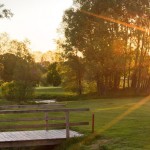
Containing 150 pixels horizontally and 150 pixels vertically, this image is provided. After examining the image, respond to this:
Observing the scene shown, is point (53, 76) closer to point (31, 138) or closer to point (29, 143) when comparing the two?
point (31, 138)

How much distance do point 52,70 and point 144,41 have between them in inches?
1501

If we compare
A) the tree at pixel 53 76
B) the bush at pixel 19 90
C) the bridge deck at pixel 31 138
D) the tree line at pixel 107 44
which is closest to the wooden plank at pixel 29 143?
the bridge deck at pixel 31 138

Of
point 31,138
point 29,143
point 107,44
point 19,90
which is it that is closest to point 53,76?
point 107,44

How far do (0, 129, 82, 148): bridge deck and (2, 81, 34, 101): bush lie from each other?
28056mm

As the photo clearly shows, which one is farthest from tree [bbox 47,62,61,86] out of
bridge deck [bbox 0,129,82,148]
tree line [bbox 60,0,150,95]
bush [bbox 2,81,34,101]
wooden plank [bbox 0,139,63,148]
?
wooden plank [bbox 0,139,63,148]

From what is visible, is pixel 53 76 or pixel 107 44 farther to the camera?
pixel 53 76

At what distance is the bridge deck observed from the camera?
685 inches

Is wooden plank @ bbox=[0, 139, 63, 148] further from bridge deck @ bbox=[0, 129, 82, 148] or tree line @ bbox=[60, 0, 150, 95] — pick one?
tree line @ bbox=[60, 0, 150, 95]

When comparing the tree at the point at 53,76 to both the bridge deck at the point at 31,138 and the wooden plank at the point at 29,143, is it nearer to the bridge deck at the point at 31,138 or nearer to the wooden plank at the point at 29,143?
the bridge deck at the point at 31,138

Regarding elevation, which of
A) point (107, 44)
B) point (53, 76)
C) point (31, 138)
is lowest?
point (31, 138)

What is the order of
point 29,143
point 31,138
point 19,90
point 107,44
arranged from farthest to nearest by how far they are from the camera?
point 107,44
point 19,90
point 31,138
point 29,143

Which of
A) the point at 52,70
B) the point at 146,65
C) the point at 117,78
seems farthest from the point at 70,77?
the point at 52,70

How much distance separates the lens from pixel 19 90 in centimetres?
4734

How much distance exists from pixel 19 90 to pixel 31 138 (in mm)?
29696
